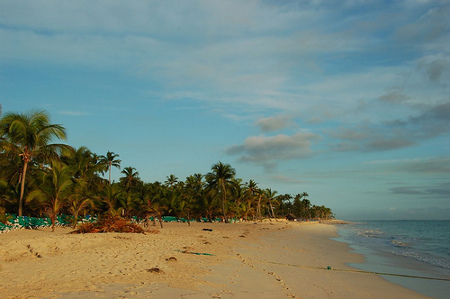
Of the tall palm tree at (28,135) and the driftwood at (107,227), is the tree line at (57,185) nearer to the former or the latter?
the tall palm tree at (28,135)

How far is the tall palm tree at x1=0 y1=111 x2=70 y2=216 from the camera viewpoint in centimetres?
2142

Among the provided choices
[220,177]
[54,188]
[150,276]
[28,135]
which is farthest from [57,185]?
[220,177]

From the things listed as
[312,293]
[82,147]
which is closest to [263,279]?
[312,293]

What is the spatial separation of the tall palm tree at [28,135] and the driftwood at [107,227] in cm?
819

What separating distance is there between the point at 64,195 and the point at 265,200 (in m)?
57.8

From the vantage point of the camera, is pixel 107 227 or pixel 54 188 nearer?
pixel 107 227

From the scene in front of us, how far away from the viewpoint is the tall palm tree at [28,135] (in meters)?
21.4

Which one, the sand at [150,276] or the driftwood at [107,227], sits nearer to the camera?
the sand at [150,276]

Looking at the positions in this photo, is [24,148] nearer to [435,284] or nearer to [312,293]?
[312,293]

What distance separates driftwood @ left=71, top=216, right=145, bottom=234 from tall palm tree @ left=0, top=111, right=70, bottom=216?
8192 millimetres

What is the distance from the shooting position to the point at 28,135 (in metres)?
22.0

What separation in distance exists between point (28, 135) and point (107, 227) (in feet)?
35.3

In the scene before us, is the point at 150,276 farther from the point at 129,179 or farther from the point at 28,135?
the point at 129,179

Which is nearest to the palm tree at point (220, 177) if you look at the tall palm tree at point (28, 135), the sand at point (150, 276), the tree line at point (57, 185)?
the tree line at point (57, 185)
